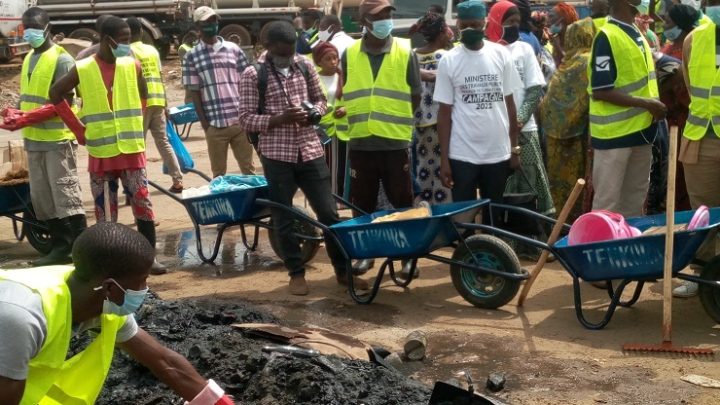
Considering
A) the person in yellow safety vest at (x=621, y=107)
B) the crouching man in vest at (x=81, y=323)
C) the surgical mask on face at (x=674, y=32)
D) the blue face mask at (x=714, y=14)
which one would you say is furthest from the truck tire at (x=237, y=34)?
the crouching man in vest at (x=81, y=323)

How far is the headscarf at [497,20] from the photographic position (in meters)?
8.98

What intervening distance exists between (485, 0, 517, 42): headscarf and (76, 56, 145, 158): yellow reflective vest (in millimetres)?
2984

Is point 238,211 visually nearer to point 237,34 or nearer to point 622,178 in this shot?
point 622,178

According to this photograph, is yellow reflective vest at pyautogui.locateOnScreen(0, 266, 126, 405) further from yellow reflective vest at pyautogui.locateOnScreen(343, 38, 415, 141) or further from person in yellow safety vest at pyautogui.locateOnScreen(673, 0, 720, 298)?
person in yellow safety vest at pyautogui.locateOnScreen(673, 0, 720, 298)

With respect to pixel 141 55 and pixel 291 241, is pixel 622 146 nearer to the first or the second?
pixel 291 241

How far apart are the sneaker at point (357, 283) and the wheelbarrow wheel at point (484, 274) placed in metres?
0.85

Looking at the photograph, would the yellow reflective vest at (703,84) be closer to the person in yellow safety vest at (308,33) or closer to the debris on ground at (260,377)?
the debris on ground at (260,377)

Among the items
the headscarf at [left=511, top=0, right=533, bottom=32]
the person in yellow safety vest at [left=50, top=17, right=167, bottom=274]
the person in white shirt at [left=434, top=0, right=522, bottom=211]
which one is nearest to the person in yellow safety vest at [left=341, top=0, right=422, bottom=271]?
the person in white shirt at [left=434, top=0, right=522, bottom=211]

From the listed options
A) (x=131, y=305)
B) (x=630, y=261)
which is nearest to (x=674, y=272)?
(x=630, y=261)

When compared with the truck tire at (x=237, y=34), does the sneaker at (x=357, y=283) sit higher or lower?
higher

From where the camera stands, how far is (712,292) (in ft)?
22.1

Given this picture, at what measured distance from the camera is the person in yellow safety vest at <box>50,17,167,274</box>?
27.9 ft

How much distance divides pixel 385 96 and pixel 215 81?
2.69 m

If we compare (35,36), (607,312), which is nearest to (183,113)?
(35,36)
